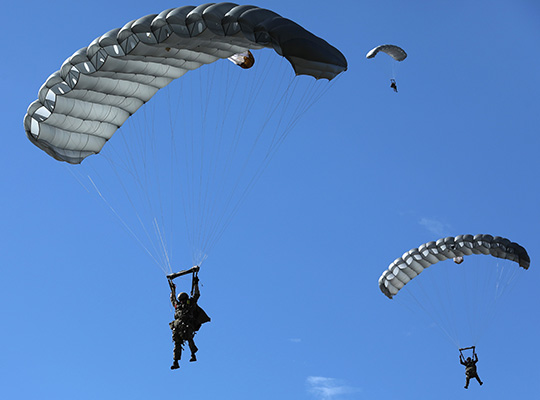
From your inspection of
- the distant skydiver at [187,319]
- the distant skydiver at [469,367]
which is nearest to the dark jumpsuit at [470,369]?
the distant skydiver at [469,367]

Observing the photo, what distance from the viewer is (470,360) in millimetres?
31422

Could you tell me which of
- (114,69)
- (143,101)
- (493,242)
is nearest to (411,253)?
(493,242)

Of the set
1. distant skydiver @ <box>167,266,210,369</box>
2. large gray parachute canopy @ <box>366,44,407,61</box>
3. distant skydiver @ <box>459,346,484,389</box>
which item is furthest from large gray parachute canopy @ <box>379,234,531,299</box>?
large gray parachute canopy @ <box>366,44,407,61</box>

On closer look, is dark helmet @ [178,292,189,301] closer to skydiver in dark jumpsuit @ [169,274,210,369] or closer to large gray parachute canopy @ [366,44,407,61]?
skydiver in dark jumpsuit @ [169,274,210,369]

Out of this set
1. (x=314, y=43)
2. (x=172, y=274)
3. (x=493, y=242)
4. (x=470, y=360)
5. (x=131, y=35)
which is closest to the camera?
(x=314, y=43)

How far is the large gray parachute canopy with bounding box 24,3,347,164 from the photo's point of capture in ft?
60.5

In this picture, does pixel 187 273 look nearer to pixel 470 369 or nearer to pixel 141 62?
pixel 141 62

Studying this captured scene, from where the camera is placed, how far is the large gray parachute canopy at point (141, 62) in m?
18.5

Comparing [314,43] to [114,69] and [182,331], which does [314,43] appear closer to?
[114,69]

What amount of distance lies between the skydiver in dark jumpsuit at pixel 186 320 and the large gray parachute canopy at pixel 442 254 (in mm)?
10860

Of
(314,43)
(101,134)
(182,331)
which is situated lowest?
(182,331)

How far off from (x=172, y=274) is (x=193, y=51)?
16.8 feet

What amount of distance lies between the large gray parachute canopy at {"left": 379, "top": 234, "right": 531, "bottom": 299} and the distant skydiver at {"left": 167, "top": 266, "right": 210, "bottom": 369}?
1082cm

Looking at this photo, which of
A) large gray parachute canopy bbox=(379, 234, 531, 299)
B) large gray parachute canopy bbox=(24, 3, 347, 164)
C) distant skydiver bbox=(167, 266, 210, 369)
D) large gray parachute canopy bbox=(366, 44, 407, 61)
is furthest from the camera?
large gray parachute canopy bbox=(366, 44, 407, 61)
